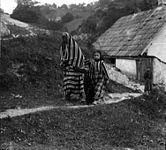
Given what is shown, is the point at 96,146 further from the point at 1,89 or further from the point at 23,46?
the point at 23,46

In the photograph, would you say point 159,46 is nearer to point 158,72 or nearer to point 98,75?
point 158,72

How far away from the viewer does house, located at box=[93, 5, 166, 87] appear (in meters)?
15.7

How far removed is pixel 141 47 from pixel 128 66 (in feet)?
4.57

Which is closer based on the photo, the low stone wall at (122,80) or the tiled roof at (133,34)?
the low stone wall at (122,80)

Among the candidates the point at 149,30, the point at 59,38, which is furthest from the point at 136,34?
the point at 59,38

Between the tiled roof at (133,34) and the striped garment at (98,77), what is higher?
the tiled roof at (133,34)

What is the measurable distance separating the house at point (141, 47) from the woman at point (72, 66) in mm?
6959

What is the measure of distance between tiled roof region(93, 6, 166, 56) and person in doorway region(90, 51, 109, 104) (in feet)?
22.3

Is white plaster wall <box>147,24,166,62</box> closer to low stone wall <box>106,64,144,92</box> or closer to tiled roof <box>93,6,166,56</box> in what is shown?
tiled roof <box>93,6,166,56</box>

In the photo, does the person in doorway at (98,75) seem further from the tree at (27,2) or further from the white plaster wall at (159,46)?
the tree at (27,2)

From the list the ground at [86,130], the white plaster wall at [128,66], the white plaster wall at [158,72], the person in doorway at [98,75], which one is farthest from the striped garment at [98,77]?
the white plaster wall at [128,66]

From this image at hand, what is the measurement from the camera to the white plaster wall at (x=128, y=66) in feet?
54.0

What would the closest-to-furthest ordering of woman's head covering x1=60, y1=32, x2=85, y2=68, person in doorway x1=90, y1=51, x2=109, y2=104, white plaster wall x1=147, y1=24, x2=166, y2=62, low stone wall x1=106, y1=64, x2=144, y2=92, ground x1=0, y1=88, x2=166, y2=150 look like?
ground x1=0, y1=88, x2=166, y2=150, woman's head covering x1=60, y1=32, x2=85, y2=68, person in doorway x1=90, y1=51, x2=109, y2=104, low stone wall x1=106, y1=64, x2=144, y2=92, white plaster wall x1=147, y1=24, x2=166, y2=62

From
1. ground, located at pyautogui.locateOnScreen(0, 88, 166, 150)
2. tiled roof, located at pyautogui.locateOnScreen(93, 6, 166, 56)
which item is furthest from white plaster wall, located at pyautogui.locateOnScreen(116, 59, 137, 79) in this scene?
ground, located at pyautogui.locateOnScreen(0, 88, 166, 150)
